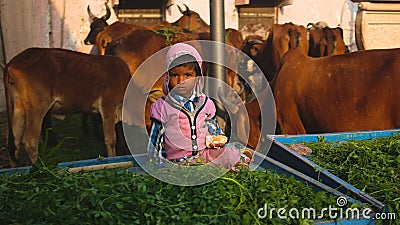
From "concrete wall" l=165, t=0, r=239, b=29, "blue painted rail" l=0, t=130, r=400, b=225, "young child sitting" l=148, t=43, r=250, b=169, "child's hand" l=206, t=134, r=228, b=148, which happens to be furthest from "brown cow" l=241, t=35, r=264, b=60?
"child's hand" l=206, t=134, r=228, b=148

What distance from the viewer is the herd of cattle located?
4.40m

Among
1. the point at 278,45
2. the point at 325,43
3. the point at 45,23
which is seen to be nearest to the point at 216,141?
the point at 278,45

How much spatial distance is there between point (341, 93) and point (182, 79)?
2.32 m

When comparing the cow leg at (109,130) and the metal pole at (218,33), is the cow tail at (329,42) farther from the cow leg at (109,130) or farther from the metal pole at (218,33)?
the cow leg at (109,130)

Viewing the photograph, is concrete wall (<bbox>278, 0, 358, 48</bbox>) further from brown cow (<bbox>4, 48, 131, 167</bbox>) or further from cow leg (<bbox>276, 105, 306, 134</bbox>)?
cow leg (<bbox>276, 105, 306, 134</bbox>)

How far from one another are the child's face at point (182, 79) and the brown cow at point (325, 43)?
613cm

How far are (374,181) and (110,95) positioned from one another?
374 centimetres

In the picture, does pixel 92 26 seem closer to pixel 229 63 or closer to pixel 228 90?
pixel 229 63

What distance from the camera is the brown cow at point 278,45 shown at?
812 centimetres

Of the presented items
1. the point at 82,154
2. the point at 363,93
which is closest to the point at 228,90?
the point at 363,93

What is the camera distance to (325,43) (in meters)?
8.59

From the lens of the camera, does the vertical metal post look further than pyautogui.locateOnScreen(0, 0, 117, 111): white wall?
No

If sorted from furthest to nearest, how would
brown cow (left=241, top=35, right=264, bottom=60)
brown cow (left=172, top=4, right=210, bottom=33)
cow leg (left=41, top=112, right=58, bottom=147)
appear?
brown cow (left=172, top=4, right=210, bottom=33)
brown cow (left=241, top=35, right=264, bottom=60)
cow leg (left=41, top=112, right=58, bottom=147)

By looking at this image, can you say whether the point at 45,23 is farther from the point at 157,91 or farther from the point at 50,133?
the point at 157,91
